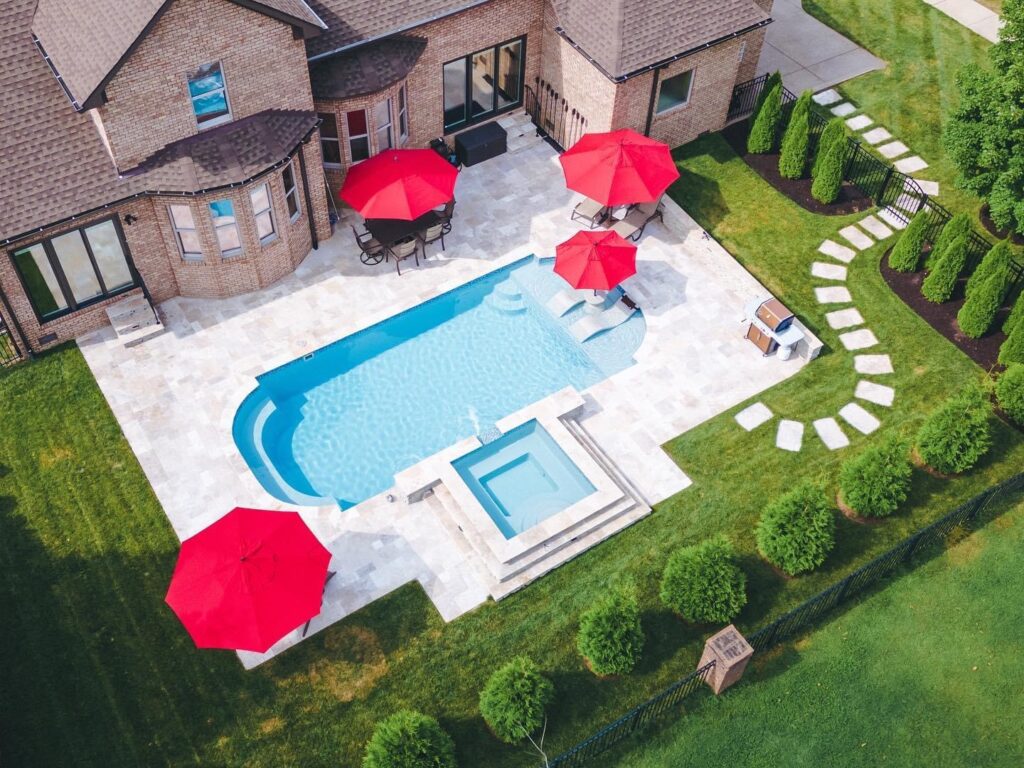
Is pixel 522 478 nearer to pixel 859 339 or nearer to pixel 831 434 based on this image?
pixel 831 434

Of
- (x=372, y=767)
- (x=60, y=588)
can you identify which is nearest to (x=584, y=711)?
(x=372, y=767)

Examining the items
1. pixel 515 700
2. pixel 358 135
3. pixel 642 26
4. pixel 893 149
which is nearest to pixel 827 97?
pixel 893 149

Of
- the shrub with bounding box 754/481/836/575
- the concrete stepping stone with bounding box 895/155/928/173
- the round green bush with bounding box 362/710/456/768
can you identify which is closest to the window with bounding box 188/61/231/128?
the round green bush with bounding box 362/710/456/768

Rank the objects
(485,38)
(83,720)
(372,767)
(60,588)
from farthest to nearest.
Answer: (485,38) < (60,588) < (83,720) < (372,767)

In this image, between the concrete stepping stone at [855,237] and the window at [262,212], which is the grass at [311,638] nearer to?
the concrete stepping stone at [855,237]

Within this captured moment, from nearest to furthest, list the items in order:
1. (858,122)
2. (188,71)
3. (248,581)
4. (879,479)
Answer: (248,581) → (879,479) → (188,71) → (858,122)

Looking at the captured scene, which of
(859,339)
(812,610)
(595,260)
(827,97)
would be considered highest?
(595,260)

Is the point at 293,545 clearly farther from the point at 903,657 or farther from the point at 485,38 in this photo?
the point at 485,38
